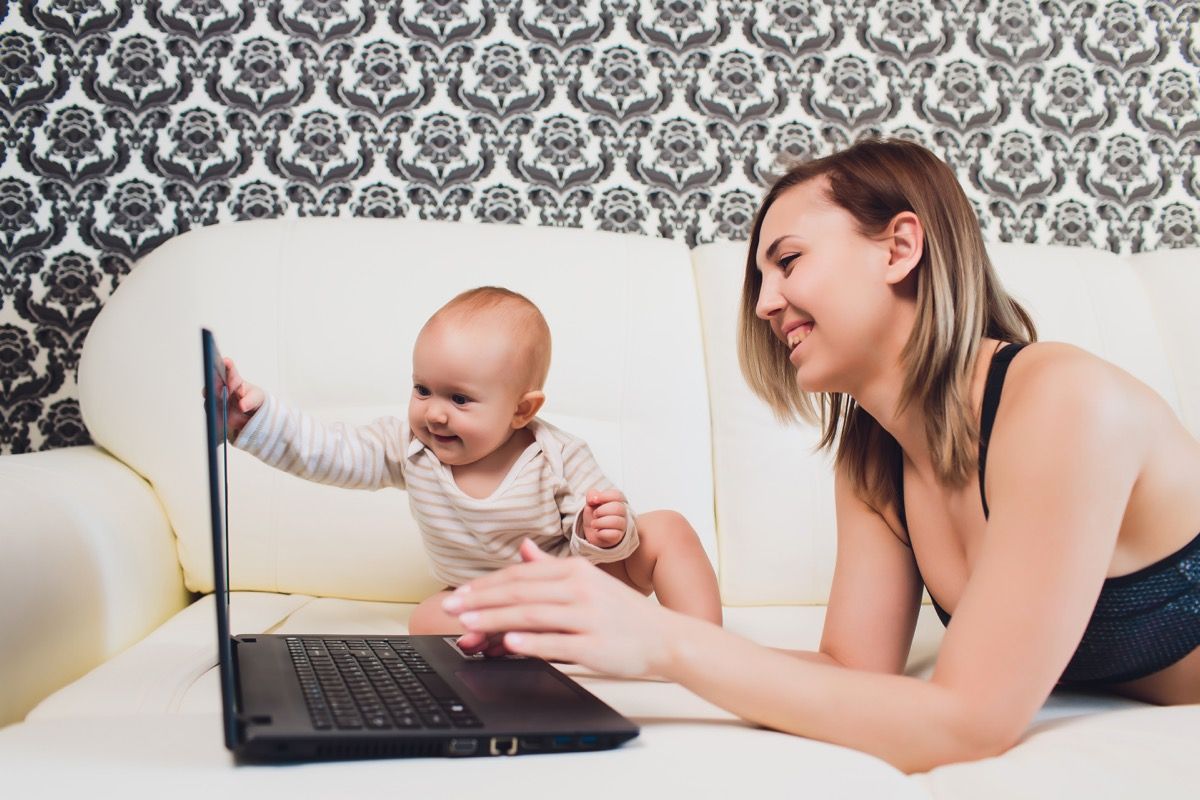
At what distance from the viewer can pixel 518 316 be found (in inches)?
54.7

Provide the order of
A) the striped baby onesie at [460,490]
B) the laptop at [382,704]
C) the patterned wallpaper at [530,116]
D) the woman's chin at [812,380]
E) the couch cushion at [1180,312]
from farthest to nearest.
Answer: the patterned wallpaper at [530,116] < the couch cushion at [1180,312] < the striped baby onesie at [460,490] < the woman's chin at [812,380] < the laptop at [382,704]

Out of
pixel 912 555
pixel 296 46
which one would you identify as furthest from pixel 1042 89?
pixel 296 46

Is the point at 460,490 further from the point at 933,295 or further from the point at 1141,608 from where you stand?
the point at 1141,608

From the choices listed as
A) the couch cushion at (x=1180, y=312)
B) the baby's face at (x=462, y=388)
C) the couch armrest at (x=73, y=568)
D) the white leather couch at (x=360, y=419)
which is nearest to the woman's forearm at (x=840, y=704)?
the white leather couch at (x=360, y=419)

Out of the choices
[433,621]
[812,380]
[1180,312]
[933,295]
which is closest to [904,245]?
[933,295]

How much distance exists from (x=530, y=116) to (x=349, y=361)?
2.40 ft

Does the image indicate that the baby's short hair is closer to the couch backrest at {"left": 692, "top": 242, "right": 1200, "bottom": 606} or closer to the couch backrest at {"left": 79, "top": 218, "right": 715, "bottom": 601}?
the couch backrest at {"left": 79, "top": 218, "right": 715, "bottom": 601}

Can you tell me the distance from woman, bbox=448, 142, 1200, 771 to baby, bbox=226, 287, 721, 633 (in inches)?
10.0

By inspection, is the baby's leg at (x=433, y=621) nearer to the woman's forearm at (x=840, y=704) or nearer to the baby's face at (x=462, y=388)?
the baby's face at (x=462, y=388)

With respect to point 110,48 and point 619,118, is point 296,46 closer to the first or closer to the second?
point 110,48

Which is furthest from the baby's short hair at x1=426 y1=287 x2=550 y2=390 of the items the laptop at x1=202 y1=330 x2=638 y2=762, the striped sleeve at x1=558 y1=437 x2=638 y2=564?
the laptop at x1=202 y1=330 x2=638 y2=762

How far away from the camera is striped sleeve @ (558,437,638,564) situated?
133cm

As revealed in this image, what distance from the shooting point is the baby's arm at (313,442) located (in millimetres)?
1261

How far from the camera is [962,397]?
1.02 meters
